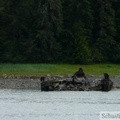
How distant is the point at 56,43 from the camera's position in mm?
94125

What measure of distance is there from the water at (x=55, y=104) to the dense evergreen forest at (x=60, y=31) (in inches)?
1209

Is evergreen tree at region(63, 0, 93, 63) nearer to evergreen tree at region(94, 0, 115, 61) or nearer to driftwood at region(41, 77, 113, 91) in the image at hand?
evergreen tree at region(94, 0, 115, 61)

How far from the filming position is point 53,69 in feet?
274

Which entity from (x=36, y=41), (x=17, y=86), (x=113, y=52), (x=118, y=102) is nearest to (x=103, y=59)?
(x=113, y=52)

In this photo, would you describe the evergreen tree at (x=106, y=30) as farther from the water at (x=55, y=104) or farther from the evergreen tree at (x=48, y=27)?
the water at (x=55, y=104)

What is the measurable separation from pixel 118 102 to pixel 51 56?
42.5 meters

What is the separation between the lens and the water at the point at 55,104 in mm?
41781

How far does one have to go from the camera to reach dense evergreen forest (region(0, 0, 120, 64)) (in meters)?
92.8

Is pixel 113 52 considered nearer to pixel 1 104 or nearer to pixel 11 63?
pixel 11 63

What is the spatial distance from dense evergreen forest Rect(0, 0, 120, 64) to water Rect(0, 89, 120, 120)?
101ft

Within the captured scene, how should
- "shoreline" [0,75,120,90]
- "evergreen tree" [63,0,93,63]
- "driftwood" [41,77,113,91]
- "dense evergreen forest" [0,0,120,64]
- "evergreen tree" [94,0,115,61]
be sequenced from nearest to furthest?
"driftwood" [41,77,113,91] < "shoreline" [0,75,120,90] < "dense evergreen forest" [0,0,120,64] < "evergreen tree" [63,0,93,63] < "evergreen tree" [94,0,115,61]

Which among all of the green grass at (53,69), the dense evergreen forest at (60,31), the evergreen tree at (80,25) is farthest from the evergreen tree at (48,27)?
the green grass at (53,69)

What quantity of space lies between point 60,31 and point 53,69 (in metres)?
12.1

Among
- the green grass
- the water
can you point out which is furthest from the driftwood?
the green grass
